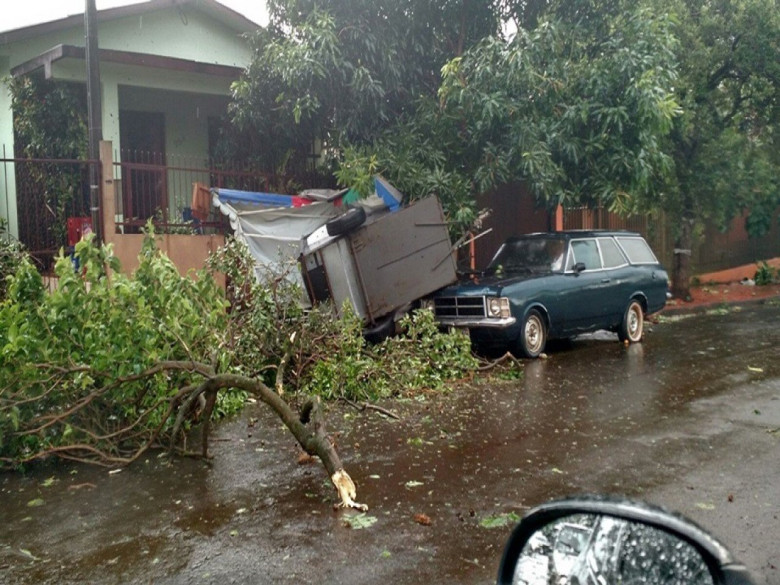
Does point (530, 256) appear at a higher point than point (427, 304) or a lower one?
higher

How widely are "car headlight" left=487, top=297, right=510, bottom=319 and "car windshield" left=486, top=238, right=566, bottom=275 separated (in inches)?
57.4

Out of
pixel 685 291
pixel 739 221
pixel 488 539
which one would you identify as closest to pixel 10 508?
pixel 488 539

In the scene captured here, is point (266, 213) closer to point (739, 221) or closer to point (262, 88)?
point (262, 88)

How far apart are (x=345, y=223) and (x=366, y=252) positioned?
0.55m

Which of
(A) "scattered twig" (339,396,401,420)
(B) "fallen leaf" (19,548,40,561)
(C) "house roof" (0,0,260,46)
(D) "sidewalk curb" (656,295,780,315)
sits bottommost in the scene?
(B) "fallen leaf" (19,548,40,561)

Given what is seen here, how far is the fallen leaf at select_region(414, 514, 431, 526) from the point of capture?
5594mm

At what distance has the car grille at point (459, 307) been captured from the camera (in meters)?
12.0

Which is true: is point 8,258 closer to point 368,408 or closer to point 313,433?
point 368,408

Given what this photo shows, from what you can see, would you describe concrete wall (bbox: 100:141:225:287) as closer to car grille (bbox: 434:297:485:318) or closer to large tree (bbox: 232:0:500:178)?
large tree (bbox: 232:0:500:178)

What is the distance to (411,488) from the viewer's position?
20.9 feet

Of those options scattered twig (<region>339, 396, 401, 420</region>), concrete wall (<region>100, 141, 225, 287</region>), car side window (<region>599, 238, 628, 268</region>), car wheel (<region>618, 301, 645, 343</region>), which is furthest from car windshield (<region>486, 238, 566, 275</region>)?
scattered twig (<region>339, 396, 401, 420</region>)

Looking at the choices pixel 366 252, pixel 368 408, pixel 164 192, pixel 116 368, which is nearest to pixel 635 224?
pixel 366 252

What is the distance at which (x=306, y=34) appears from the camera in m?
13.6

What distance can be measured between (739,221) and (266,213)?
772 inches
